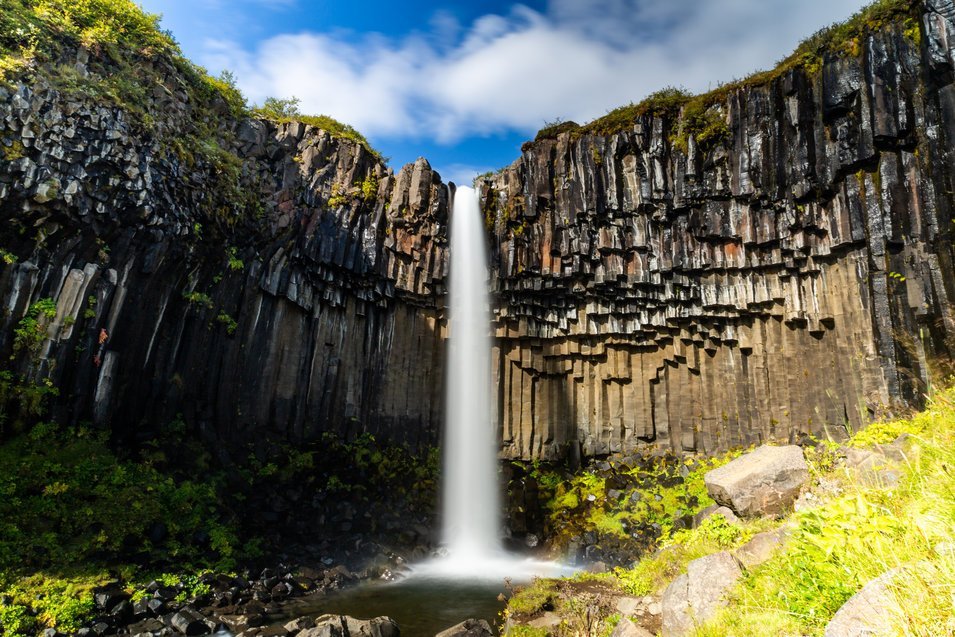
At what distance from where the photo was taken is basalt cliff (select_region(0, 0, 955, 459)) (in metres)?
14.5

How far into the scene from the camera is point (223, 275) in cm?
1806

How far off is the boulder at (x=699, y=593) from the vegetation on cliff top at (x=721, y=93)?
18373 mm

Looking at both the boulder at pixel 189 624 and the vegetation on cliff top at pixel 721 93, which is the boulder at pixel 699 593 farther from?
the vegetation on cliff top at pixel 721 93

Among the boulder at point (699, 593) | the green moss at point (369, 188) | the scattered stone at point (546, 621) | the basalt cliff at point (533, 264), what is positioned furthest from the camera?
the green moss at point (369, 188)

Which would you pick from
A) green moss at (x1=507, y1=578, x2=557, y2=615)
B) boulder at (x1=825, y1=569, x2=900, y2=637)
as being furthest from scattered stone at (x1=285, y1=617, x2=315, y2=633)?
boulder at (x1=825, y1=569, x2=900, y2=637)

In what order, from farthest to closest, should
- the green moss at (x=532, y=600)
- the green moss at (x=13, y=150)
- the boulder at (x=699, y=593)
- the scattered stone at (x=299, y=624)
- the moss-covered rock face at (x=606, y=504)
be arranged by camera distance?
the moss-covered rock face at (x=606, y=504)
the green moss at (x=13, y=150)
the scattered stone at (x=299, y=624)
the green moss at (x=532, y=600)
the boulder at (x=699, y=593)

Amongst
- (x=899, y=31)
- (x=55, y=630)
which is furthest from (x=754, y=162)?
(x=55, y=630)

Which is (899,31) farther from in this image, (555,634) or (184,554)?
(184,554)

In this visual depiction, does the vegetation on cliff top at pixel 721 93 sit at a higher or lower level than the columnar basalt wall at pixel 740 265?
higher

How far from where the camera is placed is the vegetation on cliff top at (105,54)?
1451 cm

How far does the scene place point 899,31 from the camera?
16500mm

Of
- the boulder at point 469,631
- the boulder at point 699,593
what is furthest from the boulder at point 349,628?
the boulder at point 699,593

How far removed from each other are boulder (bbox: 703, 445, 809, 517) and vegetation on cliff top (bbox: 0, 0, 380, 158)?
17841mm

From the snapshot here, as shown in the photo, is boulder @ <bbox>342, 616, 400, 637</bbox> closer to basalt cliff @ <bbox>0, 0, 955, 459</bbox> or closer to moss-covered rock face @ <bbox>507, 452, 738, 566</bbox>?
moss-covered rock face @ <bbox>507, 452, 738, 566</bbox>
